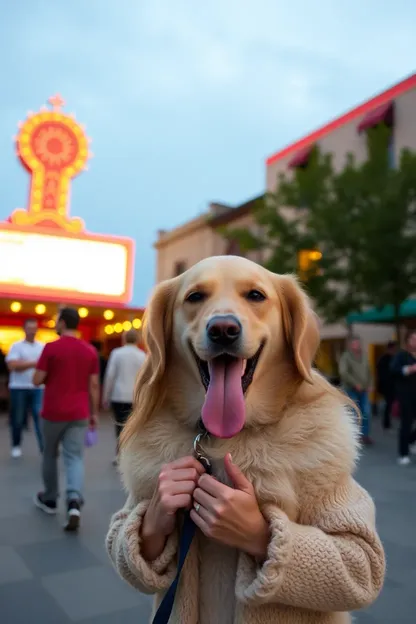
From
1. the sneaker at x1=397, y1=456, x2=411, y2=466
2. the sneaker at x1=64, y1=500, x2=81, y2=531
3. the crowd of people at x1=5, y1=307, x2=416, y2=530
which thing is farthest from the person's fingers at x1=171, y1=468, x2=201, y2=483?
the sneaker at x1=397, y1=456, x2=411, y2=466

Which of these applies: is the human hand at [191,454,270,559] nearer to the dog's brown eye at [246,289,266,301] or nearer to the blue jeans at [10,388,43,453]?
the dog's brown eye at [246,289,266,301]

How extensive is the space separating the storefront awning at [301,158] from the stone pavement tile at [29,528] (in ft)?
55.9

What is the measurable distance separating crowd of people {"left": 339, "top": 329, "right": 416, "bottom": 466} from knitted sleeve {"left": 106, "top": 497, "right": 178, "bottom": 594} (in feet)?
14.5

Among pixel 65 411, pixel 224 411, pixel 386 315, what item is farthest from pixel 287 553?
pixel 386 315

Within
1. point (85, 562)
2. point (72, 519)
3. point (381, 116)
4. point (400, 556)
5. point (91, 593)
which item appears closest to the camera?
point (91, 593)

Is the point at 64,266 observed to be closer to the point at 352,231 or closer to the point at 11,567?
the point at 352,231

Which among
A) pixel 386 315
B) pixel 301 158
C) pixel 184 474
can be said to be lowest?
pixel 184 474

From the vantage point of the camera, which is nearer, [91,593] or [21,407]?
[91,593]

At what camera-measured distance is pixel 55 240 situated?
49.3ft

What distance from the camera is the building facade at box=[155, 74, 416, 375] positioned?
1631 cm

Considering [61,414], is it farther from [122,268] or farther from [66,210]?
[66,210]

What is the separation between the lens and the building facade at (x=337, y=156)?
16.3 meters

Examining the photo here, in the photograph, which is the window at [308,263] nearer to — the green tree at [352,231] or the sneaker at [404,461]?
the green tree at [352,231]

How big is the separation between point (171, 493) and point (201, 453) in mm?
131
